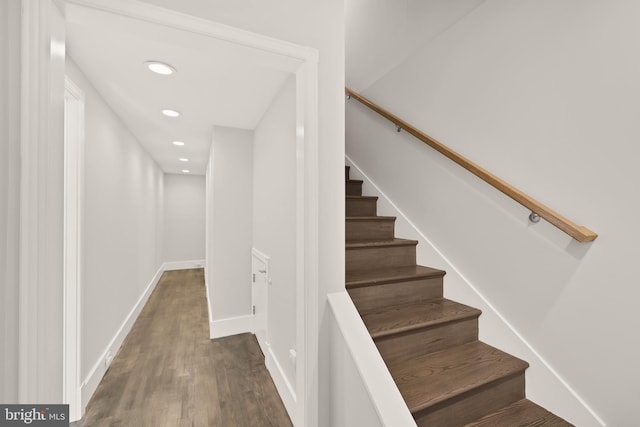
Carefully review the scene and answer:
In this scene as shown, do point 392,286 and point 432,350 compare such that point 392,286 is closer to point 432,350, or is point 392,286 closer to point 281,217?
point 432,350

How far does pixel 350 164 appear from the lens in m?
2.96

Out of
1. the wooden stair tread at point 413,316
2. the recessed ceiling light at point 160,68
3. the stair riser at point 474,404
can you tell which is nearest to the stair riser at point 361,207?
the wooden stair tread at point 413,316

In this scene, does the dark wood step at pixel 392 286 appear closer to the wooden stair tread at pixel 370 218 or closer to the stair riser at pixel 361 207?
the wooden stair tread at pixel 370 218

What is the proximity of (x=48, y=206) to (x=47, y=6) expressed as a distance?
0.64 meters

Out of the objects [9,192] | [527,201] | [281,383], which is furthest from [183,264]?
[527,201]

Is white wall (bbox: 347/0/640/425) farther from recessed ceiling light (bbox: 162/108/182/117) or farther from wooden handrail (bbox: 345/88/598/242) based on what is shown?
recessed ceiling light (bbox: 162/108/182/117)

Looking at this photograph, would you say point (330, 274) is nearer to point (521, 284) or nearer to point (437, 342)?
point (437, 342)

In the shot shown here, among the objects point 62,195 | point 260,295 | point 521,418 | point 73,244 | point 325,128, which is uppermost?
point 325,128

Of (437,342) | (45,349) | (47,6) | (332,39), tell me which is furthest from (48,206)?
(437,342)

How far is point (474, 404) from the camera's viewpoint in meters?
1.24

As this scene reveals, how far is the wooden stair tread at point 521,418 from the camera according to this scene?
124cm

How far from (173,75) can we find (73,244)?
1321 millimetres

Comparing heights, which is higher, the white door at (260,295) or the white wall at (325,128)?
the white wall at (325,128)

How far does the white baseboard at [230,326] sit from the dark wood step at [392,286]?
1.92 m
